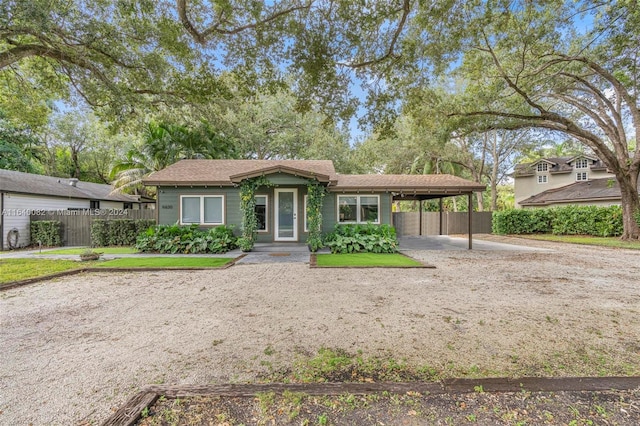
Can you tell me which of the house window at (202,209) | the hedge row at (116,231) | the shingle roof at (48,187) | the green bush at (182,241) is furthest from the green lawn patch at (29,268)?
the shingle roof at (48,187)

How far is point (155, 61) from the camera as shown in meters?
7.29

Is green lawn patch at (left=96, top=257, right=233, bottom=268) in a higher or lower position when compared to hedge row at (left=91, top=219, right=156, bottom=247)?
lower

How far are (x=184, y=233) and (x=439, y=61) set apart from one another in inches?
389

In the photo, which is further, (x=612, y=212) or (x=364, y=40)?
(x=612, y=212)

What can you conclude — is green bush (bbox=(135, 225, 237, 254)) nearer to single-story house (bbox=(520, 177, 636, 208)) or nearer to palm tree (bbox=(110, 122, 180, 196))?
palm tree (bbox=(110, 122, 180, 196))

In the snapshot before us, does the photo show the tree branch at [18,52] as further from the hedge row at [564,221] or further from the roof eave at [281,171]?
the hedge row at [564,221]

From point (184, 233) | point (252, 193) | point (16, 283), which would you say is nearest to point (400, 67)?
point (252, 193)

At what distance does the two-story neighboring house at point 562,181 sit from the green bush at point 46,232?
95.7 feet

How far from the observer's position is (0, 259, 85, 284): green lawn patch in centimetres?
639

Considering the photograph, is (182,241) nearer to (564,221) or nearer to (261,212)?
(261,212)

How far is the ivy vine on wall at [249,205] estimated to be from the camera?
9.90 metres

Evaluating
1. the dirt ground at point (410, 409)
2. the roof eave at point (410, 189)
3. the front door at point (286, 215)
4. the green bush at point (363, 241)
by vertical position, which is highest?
the roof eave at point (410, 189)

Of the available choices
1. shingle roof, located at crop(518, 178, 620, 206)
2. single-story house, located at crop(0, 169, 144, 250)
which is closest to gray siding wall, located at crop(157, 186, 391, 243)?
single-story house, located at crop(0, 169, 144, 250)

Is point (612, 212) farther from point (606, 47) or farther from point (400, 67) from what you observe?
point (400, 67)
